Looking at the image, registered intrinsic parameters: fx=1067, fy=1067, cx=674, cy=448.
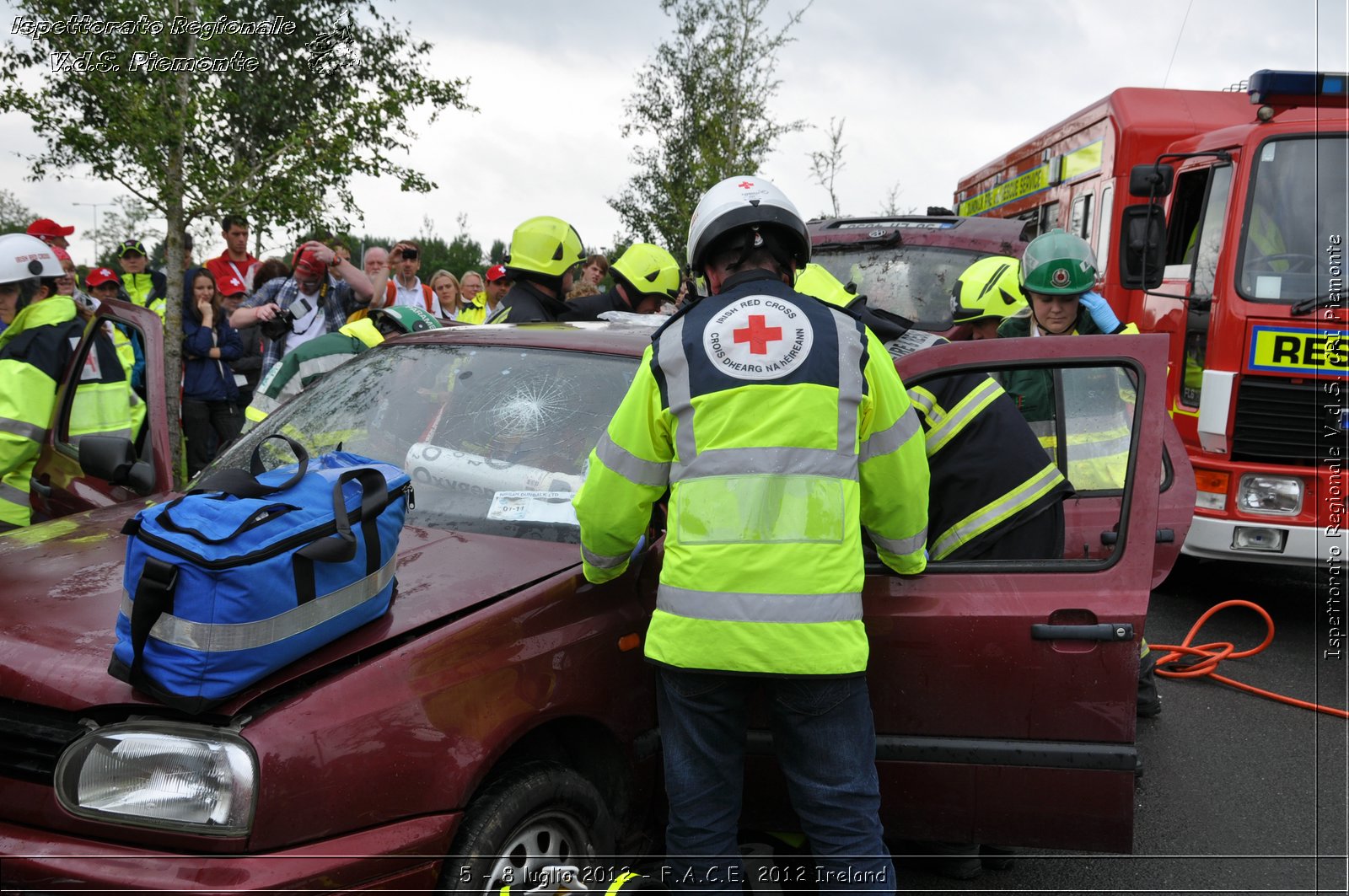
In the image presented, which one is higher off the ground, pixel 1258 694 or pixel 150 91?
pixel 150 91

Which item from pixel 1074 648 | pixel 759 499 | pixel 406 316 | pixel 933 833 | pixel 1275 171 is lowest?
pixel 933 833

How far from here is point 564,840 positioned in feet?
8.38

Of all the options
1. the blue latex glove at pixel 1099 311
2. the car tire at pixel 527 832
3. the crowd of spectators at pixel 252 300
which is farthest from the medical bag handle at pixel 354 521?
the blue latex glove at pixel 1099 311

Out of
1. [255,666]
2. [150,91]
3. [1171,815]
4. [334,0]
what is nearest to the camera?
[255,666]

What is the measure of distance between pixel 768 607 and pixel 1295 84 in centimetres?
582

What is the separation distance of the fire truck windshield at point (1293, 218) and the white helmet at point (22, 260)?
19.2ft

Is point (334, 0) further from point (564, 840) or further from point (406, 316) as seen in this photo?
point (564, 840)

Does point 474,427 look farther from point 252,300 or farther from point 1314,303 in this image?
point 1314,303

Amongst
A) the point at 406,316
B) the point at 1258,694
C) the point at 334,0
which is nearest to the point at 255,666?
the point at 406,316

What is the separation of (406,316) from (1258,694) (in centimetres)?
446

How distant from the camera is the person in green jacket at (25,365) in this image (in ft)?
11.7

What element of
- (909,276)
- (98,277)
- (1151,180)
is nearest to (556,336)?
(1151,180)

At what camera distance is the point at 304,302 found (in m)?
6.80

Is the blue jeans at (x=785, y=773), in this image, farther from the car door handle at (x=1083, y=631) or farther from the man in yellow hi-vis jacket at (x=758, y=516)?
the car door handle at (x=1083, y=631)
